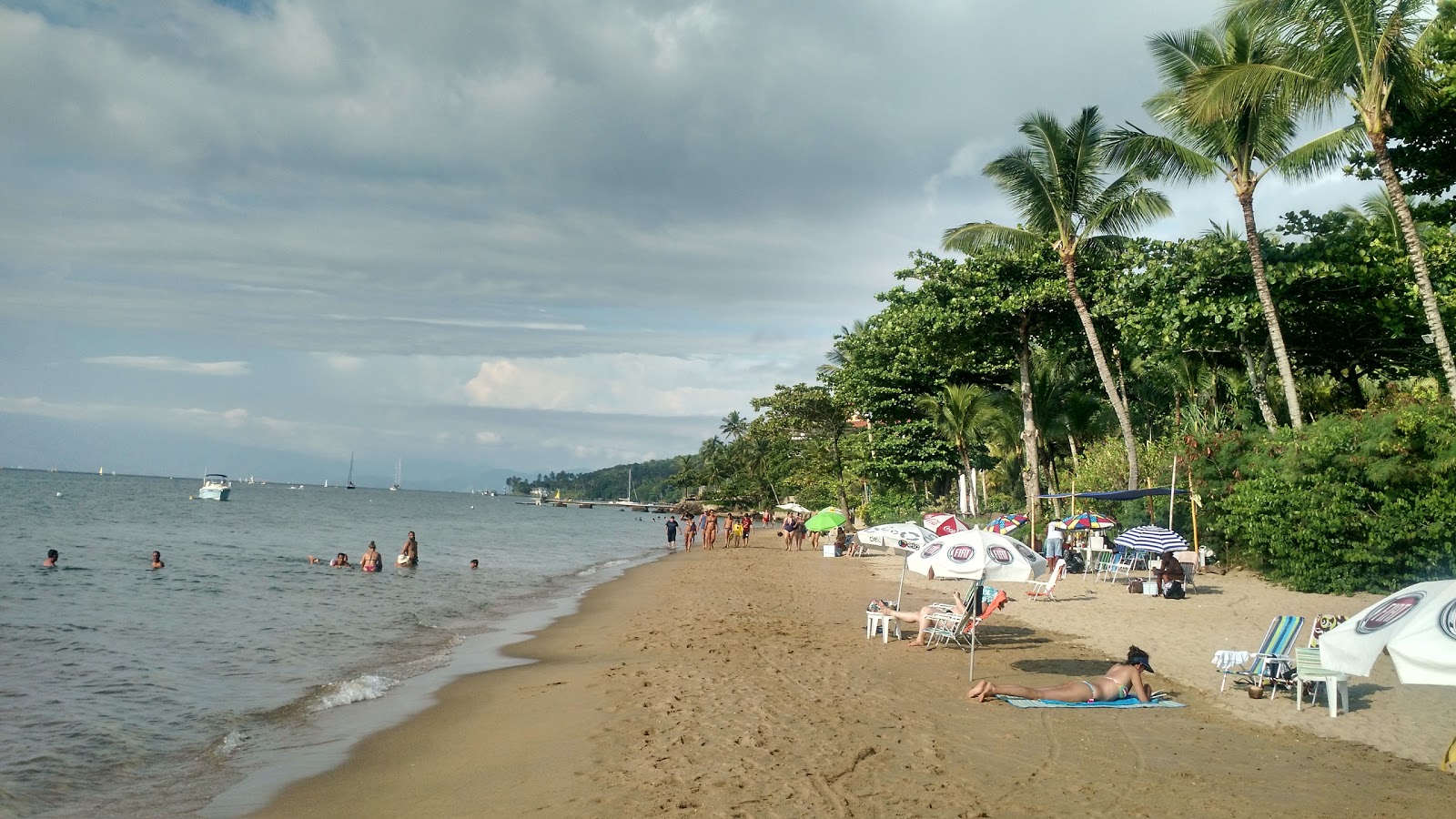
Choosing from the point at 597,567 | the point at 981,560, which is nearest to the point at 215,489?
the point at 597,567

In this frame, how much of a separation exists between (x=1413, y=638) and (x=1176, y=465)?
15.4 metres

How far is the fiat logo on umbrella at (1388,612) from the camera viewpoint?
5738 millimetres

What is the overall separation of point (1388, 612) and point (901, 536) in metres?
17.7

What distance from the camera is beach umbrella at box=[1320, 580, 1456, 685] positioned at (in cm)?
507

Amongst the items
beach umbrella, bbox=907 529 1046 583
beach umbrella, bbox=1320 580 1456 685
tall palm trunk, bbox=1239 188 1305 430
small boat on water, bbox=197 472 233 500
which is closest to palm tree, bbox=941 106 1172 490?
tall palm trunk, bbox=1239 188 1305 430

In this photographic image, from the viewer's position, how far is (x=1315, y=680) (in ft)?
27.9

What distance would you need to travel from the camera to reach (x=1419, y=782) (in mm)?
6496

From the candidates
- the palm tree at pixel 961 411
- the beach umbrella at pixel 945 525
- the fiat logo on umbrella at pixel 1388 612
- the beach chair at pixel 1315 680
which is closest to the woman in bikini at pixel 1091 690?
the beach chair at pixel 1315 680

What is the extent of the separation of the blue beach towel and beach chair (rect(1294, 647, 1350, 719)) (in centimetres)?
106

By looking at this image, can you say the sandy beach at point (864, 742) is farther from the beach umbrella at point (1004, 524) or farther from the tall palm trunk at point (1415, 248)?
the beach umbrella at point (1004, 524)

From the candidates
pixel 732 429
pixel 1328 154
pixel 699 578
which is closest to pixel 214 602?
pixel 699 578

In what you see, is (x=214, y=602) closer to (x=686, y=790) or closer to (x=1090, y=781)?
(x=686, y=790)

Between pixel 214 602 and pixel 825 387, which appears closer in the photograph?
pixel 214 602

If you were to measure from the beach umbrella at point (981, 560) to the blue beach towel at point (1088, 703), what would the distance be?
1714 mm
